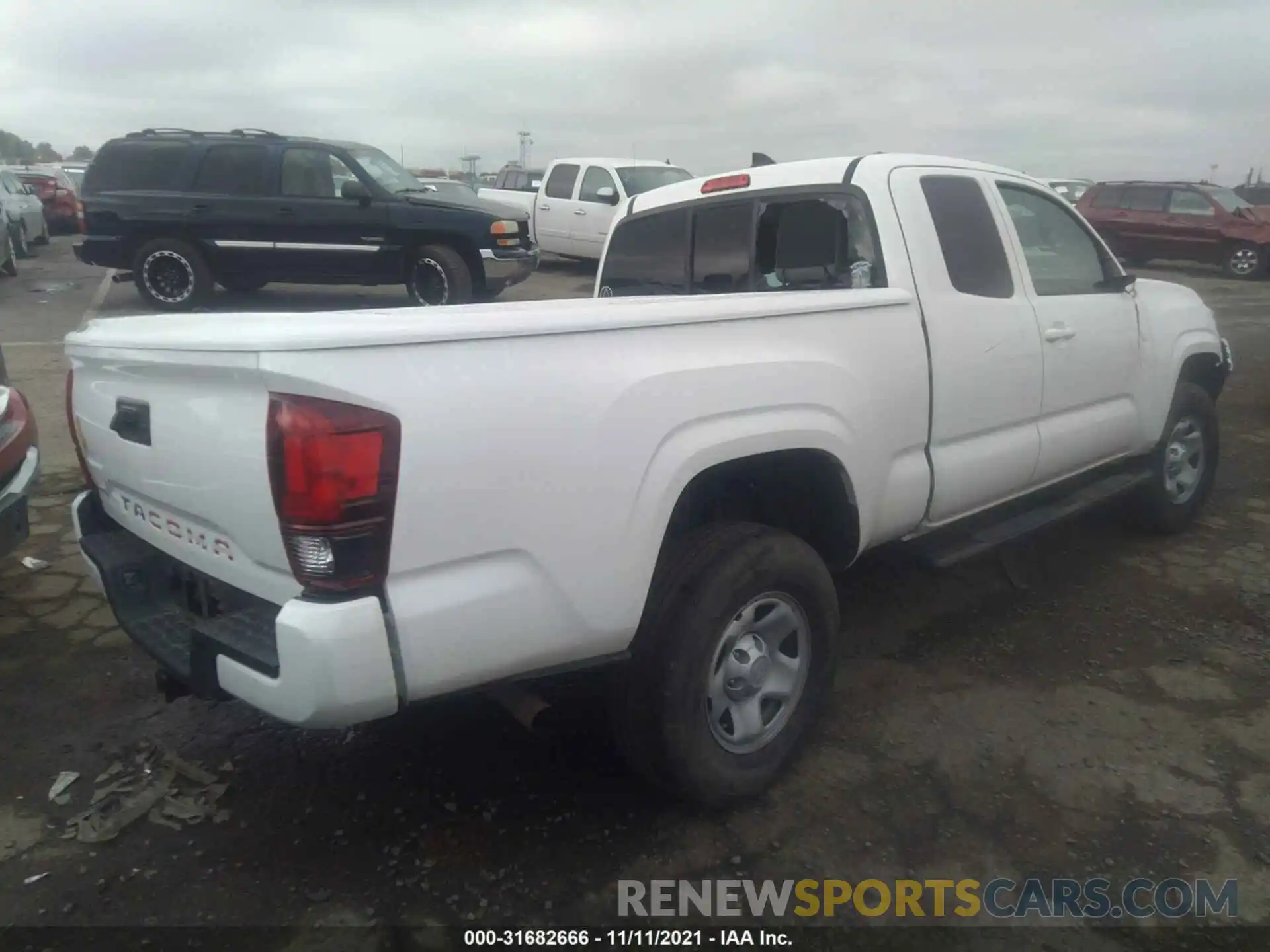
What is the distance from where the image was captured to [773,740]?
2881mm

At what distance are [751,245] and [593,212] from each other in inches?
480

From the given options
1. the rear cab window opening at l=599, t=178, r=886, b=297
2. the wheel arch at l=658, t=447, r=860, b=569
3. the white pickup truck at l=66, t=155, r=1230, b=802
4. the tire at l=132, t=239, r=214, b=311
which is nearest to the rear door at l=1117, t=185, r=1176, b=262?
the tire at l=132, t=239, r=214, b=311

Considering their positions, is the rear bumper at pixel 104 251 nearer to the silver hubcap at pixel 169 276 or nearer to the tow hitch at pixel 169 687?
the silver hubcap at pixel 169 276

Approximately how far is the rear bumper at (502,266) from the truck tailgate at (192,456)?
28.1ft

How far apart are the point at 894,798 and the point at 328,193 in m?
10.1

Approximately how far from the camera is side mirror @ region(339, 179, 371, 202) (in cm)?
1091

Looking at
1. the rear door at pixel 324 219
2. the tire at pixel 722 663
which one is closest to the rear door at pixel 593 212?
the rear door at pixel 324 219

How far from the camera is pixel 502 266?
11.2 meters

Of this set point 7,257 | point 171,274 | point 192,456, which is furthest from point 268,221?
point 192,456

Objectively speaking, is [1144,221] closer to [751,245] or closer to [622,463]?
[751,245]

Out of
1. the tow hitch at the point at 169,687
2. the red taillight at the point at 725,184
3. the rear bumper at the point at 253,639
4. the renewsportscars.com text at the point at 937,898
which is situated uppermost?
the red taillight at the point at 725,184

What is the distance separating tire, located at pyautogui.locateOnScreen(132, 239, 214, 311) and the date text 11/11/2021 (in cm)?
1030

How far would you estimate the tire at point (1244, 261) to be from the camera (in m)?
17.8

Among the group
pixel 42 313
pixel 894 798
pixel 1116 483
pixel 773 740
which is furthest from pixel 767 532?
pixel 42 313
